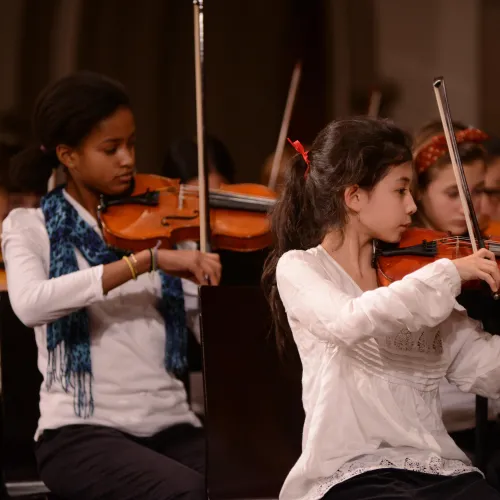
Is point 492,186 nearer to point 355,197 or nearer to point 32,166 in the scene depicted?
point 355,197

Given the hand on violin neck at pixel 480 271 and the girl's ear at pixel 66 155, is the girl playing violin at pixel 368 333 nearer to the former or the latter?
the hand on violin neck at pixel 480 271

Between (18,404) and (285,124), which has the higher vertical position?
(285,124)

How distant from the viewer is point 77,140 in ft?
6.37

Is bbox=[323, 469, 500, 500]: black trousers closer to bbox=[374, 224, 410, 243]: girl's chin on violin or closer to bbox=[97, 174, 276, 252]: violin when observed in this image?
bbox=[374, 224, 410, 243]: girl's chin on violin

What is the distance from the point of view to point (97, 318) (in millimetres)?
1908

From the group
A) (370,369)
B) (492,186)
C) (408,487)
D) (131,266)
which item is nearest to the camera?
(408,487)

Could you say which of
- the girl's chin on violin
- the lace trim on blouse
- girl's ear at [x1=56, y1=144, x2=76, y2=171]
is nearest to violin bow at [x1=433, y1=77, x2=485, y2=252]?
the girl's chin on violin

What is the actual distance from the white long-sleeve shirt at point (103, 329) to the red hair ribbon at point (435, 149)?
623mm

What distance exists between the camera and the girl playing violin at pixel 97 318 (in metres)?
1.75

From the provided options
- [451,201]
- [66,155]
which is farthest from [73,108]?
[451,201]

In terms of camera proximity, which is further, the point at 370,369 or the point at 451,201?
the point at 451,201

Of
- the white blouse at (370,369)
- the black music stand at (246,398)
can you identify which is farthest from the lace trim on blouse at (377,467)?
the black music stand at (246,398)

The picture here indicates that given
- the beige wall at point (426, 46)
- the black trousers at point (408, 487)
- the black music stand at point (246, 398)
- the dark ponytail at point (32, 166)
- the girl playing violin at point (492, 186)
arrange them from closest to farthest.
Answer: the black trousers at point (408, 487) → the black music stand at point (246, 398) → the dark ponytail at point (32, 166) → the girl playing violin at point (492, 186) → the beige wall at point (426, 46)

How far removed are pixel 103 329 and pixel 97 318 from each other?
27 millimetres
